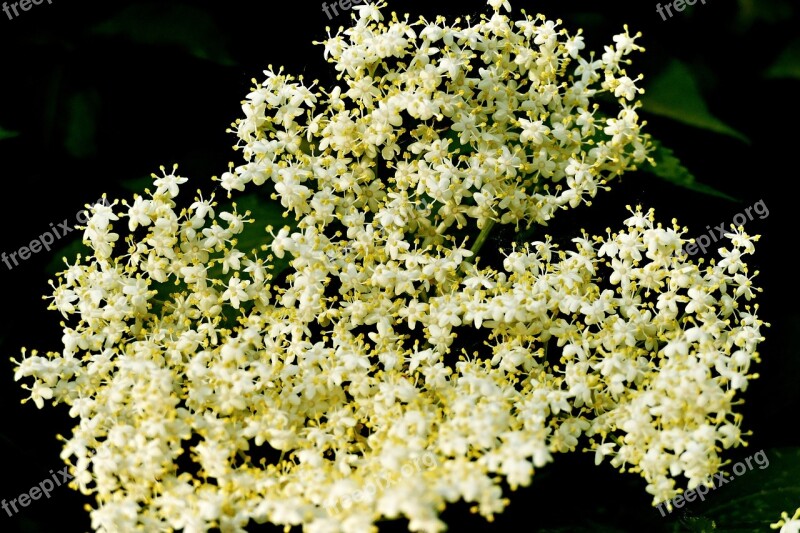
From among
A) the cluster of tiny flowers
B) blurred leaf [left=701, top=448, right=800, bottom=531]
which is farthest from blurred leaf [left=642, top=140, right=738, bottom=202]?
blurred leaf [left=701, top=448, right=800, bottom=531]

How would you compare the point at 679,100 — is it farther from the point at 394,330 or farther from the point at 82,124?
the point at 82,124

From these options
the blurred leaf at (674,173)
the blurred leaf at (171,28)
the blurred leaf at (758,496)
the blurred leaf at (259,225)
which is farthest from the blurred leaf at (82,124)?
the blurred leaf at (758,496)

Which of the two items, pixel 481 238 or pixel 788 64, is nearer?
pixel 481 238

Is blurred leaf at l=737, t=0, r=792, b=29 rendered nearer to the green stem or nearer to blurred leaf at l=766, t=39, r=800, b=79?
blurred leaf at l=766, t=39, r=800, b=79

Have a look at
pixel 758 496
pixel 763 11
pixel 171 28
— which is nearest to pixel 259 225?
pixel 171 28

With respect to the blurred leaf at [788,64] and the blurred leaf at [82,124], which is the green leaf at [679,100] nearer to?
the blurred leaf at [788,64]

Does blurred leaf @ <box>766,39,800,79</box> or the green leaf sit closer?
the green leaf
